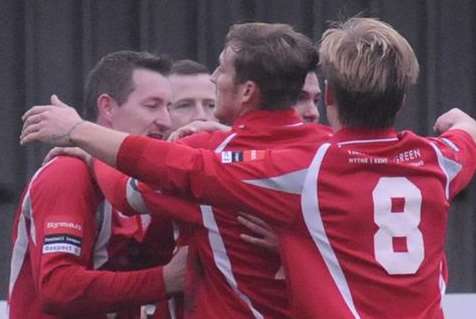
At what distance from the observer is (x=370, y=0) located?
6562 mm

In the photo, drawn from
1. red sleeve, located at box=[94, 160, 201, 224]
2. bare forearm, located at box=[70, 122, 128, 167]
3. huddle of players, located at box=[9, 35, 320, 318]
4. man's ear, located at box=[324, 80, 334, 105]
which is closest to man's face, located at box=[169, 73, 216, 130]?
huddle of players, located at box=[9, 35, 320, 318]

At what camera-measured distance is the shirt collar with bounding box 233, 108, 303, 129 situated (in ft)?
13.7

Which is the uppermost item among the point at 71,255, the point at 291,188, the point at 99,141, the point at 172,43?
the point at 99,141

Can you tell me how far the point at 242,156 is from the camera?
159 inches

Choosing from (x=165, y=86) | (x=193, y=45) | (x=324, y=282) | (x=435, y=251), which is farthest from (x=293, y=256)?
(x=193, y=45)

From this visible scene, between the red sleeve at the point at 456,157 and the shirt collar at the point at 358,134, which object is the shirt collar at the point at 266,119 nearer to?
the shirt collar at the point at 358,134

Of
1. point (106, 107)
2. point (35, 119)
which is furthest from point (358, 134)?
point (106, 107)

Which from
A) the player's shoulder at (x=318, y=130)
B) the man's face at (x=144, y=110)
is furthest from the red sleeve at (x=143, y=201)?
the man's face at (x=144, y=110)

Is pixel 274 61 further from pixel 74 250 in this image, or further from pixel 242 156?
pixel 74 250

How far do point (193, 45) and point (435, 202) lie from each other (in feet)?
8.29

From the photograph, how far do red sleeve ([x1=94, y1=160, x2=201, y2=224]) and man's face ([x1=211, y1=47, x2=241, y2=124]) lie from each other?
28cm

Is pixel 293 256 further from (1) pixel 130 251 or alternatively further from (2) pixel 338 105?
(1) pixel 130 251

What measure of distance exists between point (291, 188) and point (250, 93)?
34 centimetres

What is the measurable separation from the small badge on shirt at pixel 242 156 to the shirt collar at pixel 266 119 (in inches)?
5.6
